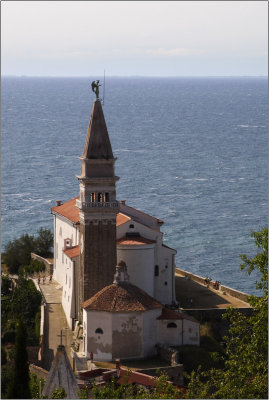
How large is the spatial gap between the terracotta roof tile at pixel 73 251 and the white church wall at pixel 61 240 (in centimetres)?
141

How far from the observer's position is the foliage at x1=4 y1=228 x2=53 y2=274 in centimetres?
7981

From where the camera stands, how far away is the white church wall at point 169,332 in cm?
5872

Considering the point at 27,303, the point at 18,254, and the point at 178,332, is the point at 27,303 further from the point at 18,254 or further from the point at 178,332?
the point at 18,254

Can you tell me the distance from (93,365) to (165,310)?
18.9ft

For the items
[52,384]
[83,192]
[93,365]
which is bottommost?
[93,365]

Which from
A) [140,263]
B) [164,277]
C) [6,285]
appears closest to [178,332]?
[140,263]

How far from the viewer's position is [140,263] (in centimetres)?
6347

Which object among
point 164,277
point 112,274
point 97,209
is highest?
point 97,209

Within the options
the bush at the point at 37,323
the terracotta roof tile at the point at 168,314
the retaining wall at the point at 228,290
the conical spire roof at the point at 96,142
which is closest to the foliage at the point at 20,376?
the terracotta roof tile at the point at 168,314

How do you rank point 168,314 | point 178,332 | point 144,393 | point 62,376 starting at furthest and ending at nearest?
point 168,314
point 178,332
point 144,393
point 62,376

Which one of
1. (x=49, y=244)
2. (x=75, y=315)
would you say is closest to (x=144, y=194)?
(x=49, y=244)

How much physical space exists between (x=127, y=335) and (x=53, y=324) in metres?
6.70

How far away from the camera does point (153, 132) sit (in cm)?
19188

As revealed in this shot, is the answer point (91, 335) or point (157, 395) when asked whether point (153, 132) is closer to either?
point (91, 335)
